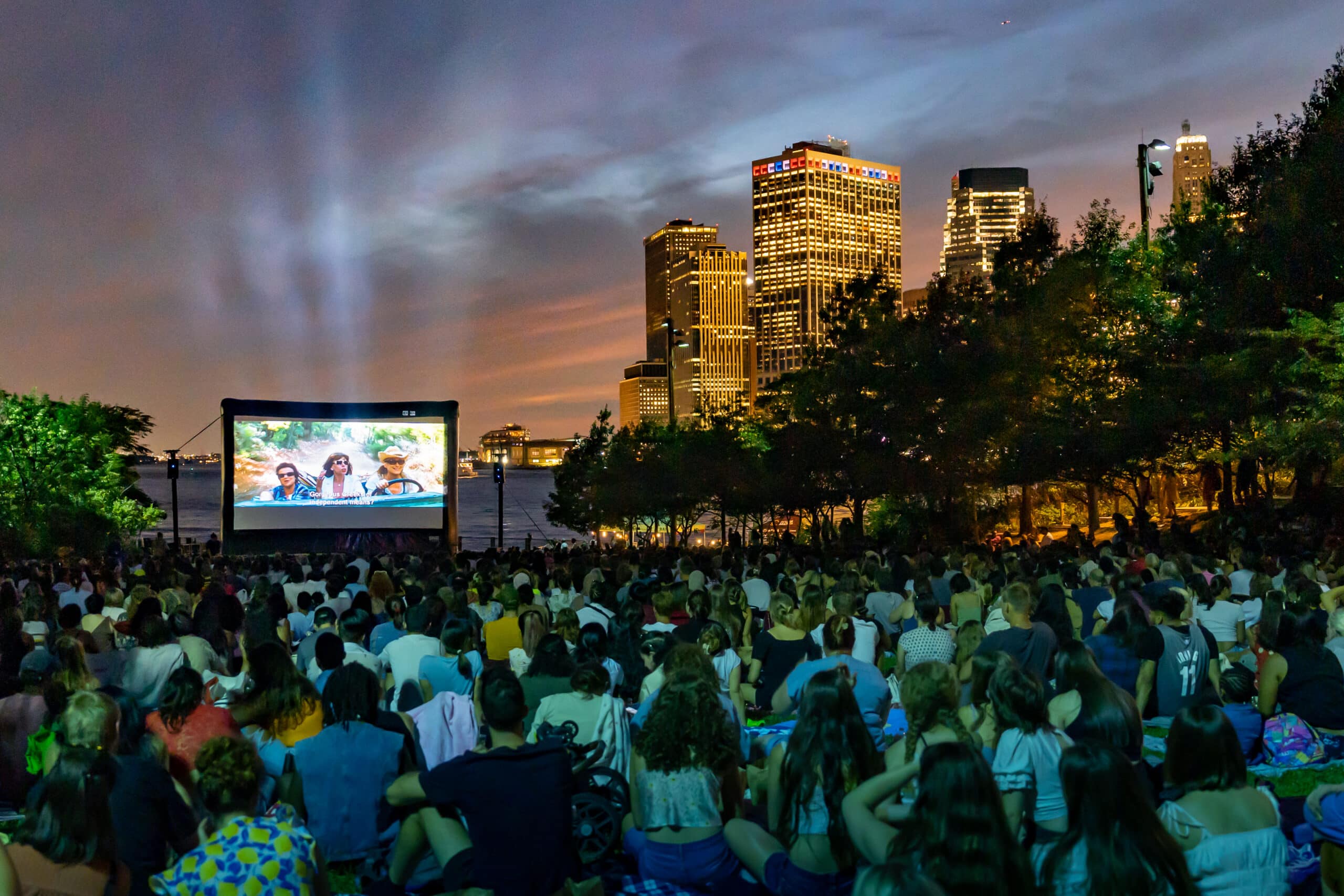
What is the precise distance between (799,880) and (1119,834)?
148cm

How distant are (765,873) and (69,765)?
2.60 meters

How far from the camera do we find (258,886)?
3.63m

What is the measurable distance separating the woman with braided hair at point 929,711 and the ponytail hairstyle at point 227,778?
253cm

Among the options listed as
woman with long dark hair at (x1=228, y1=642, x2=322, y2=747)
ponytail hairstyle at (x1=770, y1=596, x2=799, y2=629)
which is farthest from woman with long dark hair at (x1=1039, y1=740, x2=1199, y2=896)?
ponytail hairstyle at (x1=770, y1=596, x2=799, y2=629)

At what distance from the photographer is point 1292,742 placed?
7.43 meters

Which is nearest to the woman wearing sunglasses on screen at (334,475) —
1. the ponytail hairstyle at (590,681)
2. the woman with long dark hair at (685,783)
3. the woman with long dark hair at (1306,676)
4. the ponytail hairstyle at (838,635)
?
the ponytail hairstyle at (838,635)

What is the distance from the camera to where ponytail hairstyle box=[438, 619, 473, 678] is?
7.38 meters

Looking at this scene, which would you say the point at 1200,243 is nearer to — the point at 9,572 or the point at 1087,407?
the point at 1087,407

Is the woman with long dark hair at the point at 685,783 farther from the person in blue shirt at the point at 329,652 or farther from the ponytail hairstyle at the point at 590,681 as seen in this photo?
the person in blue shirt at the point at 329,652

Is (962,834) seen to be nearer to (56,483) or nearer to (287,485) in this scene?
(287,485)

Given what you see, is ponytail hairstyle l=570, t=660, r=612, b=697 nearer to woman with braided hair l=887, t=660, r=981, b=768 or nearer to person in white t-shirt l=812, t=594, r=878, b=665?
woman with braided hair l=887, t=660, r=981, b=768

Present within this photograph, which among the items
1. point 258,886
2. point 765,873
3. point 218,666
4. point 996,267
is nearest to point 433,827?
point 258,886

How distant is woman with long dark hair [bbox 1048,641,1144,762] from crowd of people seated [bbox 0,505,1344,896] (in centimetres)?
2

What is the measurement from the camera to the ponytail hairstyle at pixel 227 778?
3840 mm
